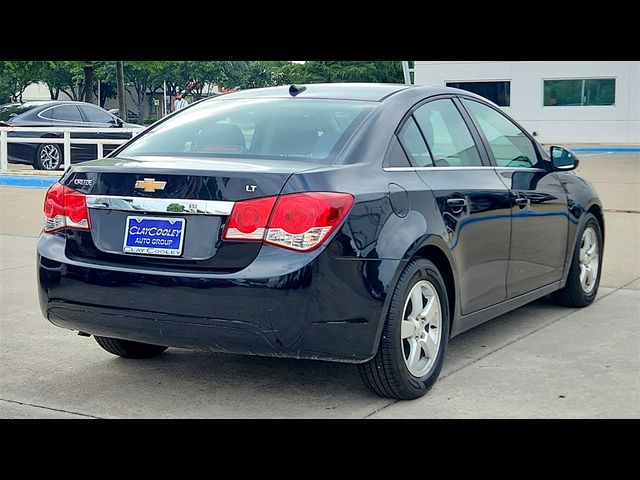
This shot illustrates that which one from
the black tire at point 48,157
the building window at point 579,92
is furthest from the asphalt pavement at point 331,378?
the building window at point 579,92

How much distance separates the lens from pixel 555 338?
19.8ft

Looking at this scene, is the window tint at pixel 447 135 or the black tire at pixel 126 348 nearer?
the window tint at pixel 447 135

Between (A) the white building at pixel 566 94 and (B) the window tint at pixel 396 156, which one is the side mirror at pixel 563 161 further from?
(A) the white building at pixel 566 94

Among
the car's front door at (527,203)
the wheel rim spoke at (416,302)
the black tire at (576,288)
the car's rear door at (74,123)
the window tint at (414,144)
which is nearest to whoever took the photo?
the wheel rim spoke at (416,302)

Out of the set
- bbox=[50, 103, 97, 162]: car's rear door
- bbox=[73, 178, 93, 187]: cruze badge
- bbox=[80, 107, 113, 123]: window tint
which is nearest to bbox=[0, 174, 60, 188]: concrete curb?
bbox=[50, 103, 97, 162]: car's rear door

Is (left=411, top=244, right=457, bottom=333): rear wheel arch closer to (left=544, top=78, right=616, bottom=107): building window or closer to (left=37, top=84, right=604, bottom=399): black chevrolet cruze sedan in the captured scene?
(left=37, top=84, right=604, bottom=399): black chevrolet cruze sedan

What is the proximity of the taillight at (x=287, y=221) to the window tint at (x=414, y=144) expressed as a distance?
87 cm

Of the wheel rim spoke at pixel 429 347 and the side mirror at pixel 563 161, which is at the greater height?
the side mirror at pixel 563 161

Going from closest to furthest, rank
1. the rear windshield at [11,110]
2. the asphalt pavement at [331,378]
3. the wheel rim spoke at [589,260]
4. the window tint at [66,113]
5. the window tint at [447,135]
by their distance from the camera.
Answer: the asphalt pavement at [331,378]
the window tint at [447,135]
the wheel rim spoke at [589,260]
the rear windshield at [11,110]
the window tint at [66,113]

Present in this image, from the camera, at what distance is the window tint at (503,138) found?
5822 millimetres

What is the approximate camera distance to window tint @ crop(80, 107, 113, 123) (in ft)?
65.0

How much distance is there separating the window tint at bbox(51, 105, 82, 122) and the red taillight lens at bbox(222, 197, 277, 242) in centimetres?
1589
